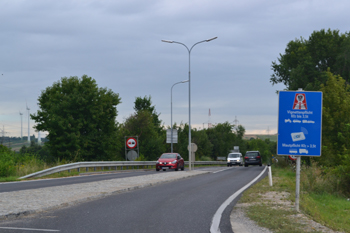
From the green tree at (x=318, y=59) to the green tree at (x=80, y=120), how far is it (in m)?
19.6

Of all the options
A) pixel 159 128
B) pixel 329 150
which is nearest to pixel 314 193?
pixel 329 150

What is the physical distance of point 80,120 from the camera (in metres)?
42.9

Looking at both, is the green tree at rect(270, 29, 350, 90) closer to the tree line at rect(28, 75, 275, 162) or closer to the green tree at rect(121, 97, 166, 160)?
the tree line at rect(28, 75, 275, 162)

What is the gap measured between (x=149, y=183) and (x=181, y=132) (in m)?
71.0

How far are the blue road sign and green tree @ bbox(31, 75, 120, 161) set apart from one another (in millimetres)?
34439

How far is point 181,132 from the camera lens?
288 feet

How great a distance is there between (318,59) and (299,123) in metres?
38.1

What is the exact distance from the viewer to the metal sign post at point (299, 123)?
9.32m

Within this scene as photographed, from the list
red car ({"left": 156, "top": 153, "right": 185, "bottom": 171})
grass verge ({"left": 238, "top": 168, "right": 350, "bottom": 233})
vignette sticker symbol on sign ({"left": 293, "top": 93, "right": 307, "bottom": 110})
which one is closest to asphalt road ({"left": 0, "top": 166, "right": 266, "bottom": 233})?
grass verge ({"left": 238, "top": 168, "right": 350, "bottom": 233})

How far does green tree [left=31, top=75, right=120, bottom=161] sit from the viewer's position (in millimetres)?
42250

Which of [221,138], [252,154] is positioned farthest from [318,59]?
[221,138]

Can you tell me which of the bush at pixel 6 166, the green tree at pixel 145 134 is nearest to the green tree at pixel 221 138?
the green tree at pixel 145 134

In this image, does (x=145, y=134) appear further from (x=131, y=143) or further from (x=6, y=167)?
(x=6, y=167)

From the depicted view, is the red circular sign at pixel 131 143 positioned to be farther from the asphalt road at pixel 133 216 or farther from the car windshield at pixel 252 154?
the asphalt road at pixel 133 216
